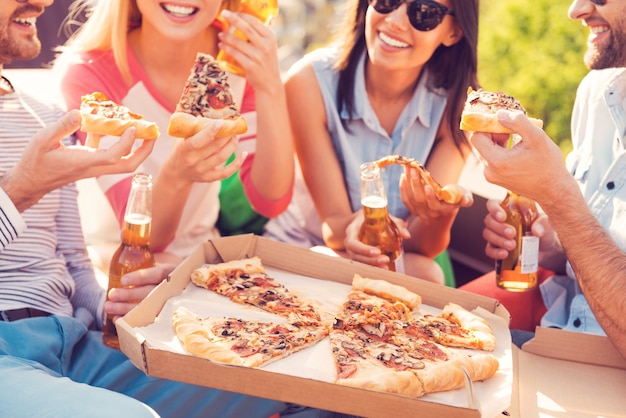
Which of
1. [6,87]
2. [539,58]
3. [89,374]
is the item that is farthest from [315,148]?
[539,58]

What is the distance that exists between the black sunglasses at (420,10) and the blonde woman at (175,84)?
0.49 metres

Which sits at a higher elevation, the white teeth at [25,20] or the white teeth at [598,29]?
the white teeth at [25,20]

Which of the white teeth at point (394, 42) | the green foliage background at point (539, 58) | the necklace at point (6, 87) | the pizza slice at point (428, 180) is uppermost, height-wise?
the white teeth at point (394, 42)

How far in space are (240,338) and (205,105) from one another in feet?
3.11

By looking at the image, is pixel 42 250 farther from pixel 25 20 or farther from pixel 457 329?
pixel 457 329

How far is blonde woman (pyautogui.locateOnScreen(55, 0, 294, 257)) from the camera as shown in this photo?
10.8 ft

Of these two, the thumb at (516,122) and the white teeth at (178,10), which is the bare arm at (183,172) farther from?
the thumb at (516,122)

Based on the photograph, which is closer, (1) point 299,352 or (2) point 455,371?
(2) point 455,371

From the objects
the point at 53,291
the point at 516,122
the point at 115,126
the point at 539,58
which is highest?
the point at 516,122

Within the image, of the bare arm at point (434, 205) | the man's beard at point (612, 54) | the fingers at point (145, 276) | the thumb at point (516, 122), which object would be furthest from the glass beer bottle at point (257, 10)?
the thumb at point (516, 122)

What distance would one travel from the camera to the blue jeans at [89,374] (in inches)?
87.4

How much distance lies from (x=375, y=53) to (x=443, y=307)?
53.7 inches

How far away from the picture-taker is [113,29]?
3430 mm

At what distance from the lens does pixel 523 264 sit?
9.55 feet
